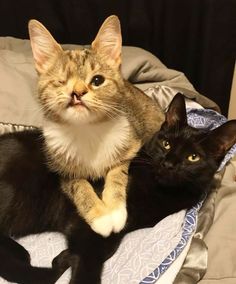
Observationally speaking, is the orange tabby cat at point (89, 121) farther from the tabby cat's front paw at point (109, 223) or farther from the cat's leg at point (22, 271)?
the cat's leg at point (22, 271)

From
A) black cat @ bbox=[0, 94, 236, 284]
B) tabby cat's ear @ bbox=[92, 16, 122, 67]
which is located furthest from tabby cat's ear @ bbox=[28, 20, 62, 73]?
black cat @ bbox=[0, 94, 236, 284]

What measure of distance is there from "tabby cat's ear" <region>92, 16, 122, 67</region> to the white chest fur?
0.20 meters

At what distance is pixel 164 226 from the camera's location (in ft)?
4.23

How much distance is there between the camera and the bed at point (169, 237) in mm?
1185

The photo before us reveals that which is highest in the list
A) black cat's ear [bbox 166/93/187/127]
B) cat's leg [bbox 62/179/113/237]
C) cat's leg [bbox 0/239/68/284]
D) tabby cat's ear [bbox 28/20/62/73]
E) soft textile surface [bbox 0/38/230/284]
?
tabby cat's ear [bbox 28/20/62/73]

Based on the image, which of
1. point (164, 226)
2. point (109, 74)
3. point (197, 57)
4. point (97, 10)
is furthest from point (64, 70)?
point (197, 57)

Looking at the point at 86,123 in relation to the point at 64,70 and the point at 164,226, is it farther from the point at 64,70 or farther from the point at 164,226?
the point at 164,226

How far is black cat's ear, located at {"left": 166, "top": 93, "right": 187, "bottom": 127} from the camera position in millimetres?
1359

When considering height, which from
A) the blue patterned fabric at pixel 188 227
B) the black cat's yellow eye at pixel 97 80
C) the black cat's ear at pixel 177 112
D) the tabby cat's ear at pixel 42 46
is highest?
the tabby cat's ear at pixel 42 46

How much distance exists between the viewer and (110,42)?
1.26m

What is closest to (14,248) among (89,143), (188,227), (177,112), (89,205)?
(89,205)

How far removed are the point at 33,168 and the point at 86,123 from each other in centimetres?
31

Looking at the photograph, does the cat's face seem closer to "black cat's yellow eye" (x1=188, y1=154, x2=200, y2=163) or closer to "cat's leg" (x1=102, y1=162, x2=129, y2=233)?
"black cat's yellow eye" (x1=188, y1=154, x2=200, y2=163)

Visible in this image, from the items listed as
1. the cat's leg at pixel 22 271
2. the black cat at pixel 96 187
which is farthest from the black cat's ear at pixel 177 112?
the cat's leg at pixel 22 271
